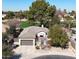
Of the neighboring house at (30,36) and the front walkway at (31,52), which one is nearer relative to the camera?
the front walkway at (31,52)

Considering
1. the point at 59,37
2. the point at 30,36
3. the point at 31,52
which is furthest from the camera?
the point at 59,37

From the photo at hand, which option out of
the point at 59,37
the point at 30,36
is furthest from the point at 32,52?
the point at 59,37

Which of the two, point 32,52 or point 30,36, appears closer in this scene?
point 32,52

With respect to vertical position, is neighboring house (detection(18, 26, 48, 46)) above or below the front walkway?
above

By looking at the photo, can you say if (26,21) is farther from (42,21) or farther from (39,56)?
(39,56)

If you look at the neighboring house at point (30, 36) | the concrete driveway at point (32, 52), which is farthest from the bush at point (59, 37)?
the concrete driveway at point (32, 52)

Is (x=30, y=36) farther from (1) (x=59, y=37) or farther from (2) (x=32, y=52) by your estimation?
(2) (x=32, y=52)

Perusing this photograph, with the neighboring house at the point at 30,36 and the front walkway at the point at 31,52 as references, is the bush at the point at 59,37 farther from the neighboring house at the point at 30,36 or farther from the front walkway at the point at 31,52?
the front walkway at the point at 31,52

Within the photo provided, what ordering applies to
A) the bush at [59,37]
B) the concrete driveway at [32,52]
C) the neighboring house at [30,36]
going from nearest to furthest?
the concrete driveway at [32,52], the neighboring house at [30,36], the bush at [59,37]

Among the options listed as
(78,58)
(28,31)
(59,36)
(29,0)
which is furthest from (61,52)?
(78,58)

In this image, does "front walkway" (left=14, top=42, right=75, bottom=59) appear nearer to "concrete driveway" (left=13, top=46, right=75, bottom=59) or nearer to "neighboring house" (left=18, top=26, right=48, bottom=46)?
"concrete driveway" (left=13, top=46, right=75, bottom=59)

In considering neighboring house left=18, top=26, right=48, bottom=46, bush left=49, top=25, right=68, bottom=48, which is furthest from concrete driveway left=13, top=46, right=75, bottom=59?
bush left=49, top=25, right=68, bottom=48

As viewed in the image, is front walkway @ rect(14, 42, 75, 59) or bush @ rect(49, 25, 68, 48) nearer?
front walkway @ rect(14, 42, 75, 59)

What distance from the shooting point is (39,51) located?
15.0 ft
